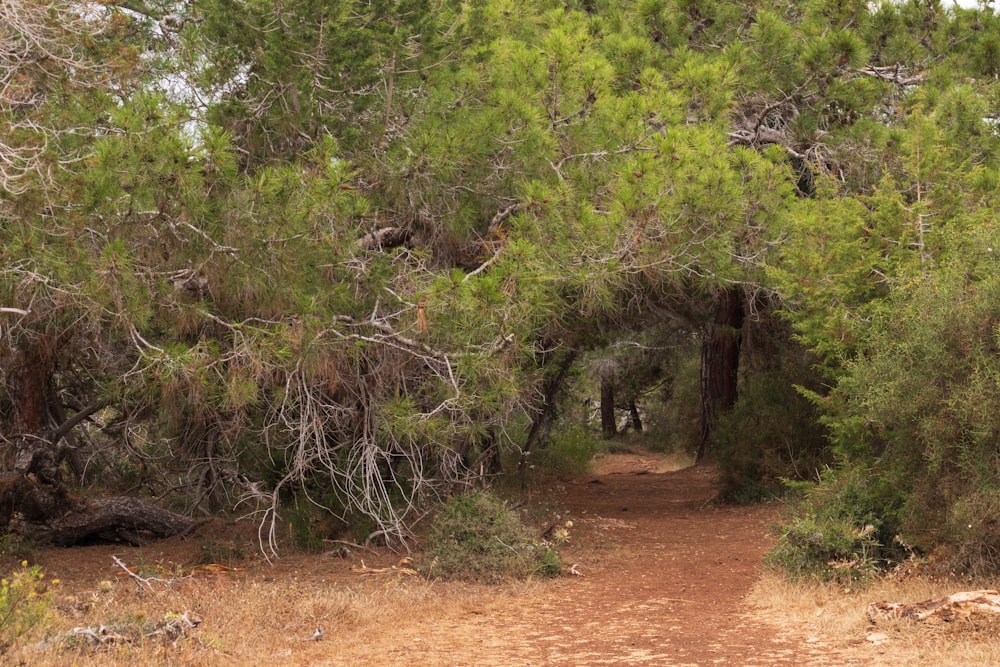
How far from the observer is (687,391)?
2412cm

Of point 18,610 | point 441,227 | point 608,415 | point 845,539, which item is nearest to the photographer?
point 18,610

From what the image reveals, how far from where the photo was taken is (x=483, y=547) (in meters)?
9.45

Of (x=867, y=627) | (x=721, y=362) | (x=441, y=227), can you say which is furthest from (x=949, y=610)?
(x=721, y=362)

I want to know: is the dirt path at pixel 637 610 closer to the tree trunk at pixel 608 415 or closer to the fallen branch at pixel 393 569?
the fallen branch at pixel 393 569

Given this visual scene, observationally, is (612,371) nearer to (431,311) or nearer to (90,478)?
(90,478)

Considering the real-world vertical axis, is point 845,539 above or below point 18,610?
below

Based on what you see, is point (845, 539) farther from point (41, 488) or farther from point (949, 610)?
point (41, 488)

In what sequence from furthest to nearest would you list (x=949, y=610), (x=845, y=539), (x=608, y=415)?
(x=608, y=415) < (x=845, y=539) < (x=949, y=610)

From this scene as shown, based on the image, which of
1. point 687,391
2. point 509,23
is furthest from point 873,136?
point 687,391

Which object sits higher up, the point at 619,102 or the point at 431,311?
the point at 619,102

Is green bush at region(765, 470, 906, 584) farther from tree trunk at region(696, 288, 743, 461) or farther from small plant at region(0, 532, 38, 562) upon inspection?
tree trunk at region(696, 288, 743, 461)

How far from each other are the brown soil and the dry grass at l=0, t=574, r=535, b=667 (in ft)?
0.08

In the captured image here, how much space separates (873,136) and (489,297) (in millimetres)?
5767

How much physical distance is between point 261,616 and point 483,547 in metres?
2.56
